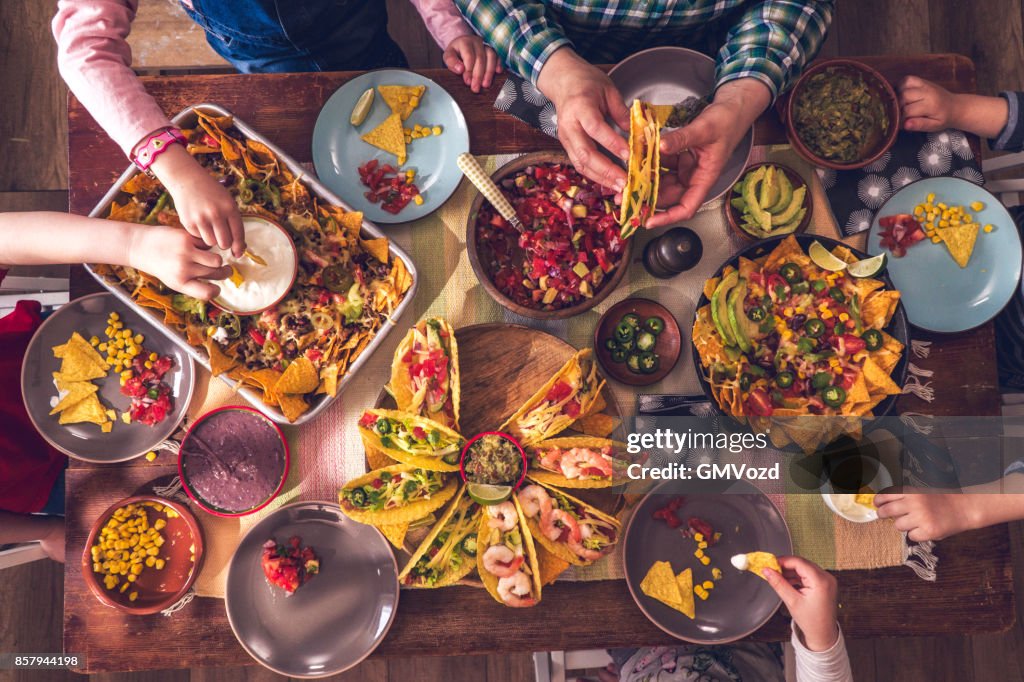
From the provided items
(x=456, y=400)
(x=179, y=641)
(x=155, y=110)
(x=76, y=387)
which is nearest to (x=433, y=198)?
(x=456, y=400)

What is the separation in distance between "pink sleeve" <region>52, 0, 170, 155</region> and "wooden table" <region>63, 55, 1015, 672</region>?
183 millimetres

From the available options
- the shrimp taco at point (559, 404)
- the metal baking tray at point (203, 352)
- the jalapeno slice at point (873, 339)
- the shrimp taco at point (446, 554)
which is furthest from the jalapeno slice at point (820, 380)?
the metal baking tray at point (203, 352)

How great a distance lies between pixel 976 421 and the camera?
1663 mm

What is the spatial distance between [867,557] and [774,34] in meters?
1.41

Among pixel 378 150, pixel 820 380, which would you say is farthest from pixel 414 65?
pixel 820 380

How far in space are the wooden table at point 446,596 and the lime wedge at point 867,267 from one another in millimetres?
308

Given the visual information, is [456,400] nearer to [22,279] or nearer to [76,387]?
[76,387]

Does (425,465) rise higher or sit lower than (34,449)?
higher

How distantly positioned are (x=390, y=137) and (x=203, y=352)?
2.41 feet

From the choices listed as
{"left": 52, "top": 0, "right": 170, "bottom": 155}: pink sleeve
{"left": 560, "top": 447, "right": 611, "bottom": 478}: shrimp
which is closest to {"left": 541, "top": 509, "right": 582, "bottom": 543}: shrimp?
{"left": 560, "top": 447, "right": 611, "bottom": 478}: shrimp

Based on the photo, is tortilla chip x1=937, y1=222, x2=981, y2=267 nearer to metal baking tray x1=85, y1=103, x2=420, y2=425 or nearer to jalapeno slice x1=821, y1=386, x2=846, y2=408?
jalapeno slice x1=821, y1=386, x2=846, y2=408

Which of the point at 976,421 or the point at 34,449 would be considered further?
the point at 34,449

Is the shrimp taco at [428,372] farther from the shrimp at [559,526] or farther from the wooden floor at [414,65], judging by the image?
the wooden floor at [414,65]

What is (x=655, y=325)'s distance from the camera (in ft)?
5.22
